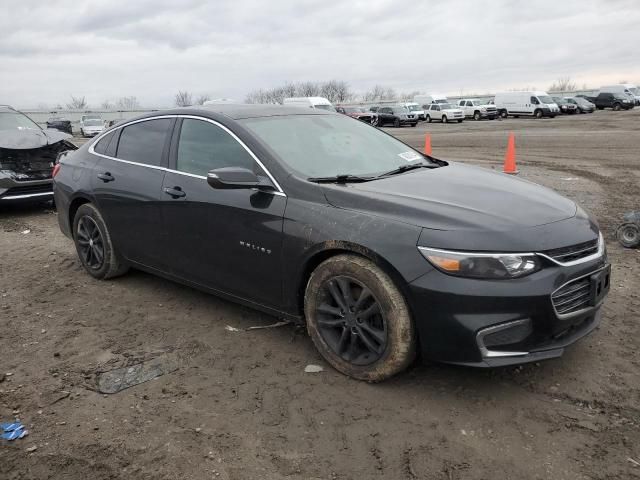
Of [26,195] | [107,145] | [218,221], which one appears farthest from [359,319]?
[26,195]

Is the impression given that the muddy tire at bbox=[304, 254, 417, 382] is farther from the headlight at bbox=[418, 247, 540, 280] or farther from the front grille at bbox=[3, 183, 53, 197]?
the front grille at bbox=[3, 183, 53, 197]

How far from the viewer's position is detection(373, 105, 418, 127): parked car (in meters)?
41.2

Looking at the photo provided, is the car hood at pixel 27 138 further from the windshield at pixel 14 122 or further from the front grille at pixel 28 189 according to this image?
the front grille at pixel 28 189

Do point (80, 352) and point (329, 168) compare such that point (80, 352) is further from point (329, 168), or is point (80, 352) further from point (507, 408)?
point (507, 408)

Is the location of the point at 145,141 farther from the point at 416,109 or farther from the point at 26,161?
the point at 416,109

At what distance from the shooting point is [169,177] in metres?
4.31

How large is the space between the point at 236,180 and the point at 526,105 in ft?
148

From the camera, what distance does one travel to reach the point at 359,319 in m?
3.26

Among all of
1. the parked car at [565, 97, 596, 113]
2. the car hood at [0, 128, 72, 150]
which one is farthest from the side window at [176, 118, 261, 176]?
the parked car at [565, 97, 596, 113]

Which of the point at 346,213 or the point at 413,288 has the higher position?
the point at 346,213

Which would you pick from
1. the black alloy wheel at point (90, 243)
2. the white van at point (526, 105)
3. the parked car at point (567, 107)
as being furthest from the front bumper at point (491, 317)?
the parked car at point (567, 107)

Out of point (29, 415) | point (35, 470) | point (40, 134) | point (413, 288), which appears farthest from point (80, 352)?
point (40, 134)

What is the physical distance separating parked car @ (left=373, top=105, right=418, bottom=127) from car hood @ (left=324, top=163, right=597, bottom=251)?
38.4 meters

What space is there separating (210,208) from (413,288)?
1680mm
